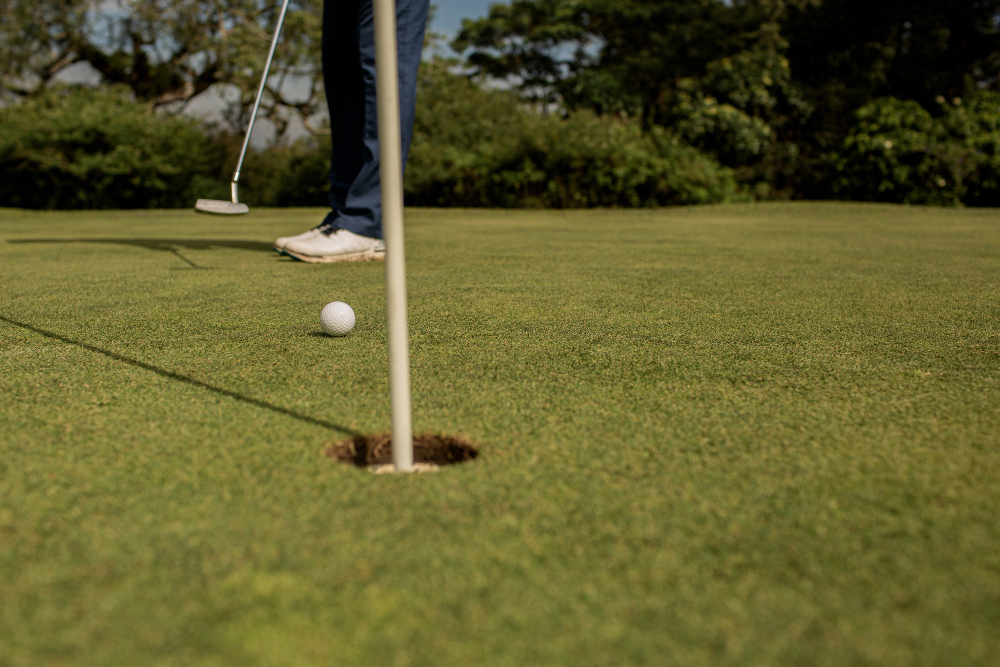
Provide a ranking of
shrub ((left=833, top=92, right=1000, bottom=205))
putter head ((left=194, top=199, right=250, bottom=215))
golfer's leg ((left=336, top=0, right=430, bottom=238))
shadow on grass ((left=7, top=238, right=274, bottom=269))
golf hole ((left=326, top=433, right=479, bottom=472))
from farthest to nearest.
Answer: shrub ((left=833, top=92, right=1000, bottom=205)), shadow on grass ((left=7, top=238, right=274, bottom=269)), golfer's leg ((left=336, top=0, right=430, bottom=238)), putter head ((left=194, top=199, right=250, bottom=215)), golf hole ((left=326, top=433, right=479, bottom=472))

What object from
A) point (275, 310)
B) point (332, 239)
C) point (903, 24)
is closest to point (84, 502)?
point (275, 310)

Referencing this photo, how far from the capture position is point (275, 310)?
269 cm

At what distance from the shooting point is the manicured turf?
83 centimetres

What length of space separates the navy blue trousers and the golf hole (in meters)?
2.77

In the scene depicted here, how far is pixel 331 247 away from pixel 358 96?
0.87m

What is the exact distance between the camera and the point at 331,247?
13.4ft

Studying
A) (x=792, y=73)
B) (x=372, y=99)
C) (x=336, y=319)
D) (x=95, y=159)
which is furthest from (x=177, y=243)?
(x=792, y=73)

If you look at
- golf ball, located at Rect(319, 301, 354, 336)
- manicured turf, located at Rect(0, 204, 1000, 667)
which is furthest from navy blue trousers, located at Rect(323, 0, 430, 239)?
golf ball, located at Rect(319, 301, 354, 336)

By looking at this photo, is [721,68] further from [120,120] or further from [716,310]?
[716,310]

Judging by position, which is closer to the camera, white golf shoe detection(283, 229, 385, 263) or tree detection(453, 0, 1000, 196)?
white golf shoe detection(283, 229, 385, 263)

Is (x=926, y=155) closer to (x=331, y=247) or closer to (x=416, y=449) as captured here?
(x=331, y=247)

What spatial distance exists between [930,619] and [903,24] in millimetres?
20326

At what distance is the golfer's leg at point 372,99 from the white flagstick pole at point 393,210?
106 inches

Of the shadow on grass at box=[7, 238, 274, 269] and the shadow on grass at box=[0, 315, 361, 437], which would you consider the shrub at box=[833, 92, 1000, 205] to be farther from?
the shadow on grass at box=[0, 315, 361, 437]
